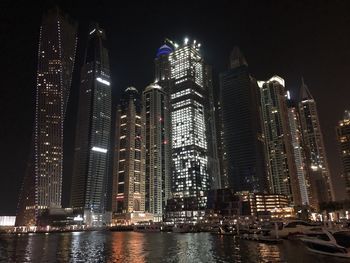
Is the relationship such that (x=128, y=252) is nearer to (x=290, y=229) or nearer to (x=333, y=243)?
(x=333, y=243)

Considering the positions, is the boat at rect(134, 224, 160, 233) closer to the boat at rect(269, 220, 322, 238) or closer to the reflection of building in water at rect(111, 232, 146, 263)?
the reflection of building in water at rect(111, 232, 146, 263)

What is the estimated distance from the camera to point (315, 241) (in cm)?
4722

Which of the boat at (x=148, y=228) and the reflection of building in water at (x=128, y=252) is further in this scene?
the boat at (x=148, y=228)

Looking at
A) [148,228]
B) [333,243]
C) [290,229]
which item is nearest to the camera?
[333,243]

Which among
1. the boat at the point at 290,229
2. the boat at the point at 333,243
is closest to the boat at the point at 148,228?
the boat at the point at 290,229

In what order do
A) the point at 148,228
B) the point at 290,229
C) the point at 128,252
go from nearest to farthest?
1. the point at 128,252
2. the point at 290,229
3. the point at 148,228

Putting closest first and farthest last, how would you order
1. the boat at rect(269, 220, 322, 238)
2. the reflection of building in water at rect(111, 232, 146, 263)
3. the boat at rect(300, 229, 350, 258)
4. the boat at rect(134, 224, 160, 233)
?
the boat at rect(300, 229, 350, 258)
the reflection of building in water at rect(111, 232, 146, 263)
the boat at rect(269, 220, 322, 238)
the boat at rect(134, 224, 160, 233)

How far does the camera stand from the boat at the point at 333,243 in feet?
142

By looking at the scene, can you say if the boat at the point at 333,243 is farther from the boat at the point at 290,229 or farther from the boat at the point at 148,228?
the boat at the point at 148,228

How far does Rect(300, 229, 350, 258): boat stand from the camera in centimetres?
4328

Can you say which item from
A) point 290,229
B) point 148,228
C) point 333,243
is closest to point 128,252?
point 333,243

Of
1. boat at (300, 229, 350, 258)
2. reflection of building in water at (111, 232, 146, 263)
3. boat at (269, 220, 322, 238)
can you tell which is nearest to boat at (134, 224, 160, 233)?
reflection of building in water at (111, 232, 146, 263)

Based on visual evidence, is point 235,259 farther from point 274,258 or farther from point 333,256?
point 333,256

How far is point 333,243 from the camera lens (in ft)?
144
